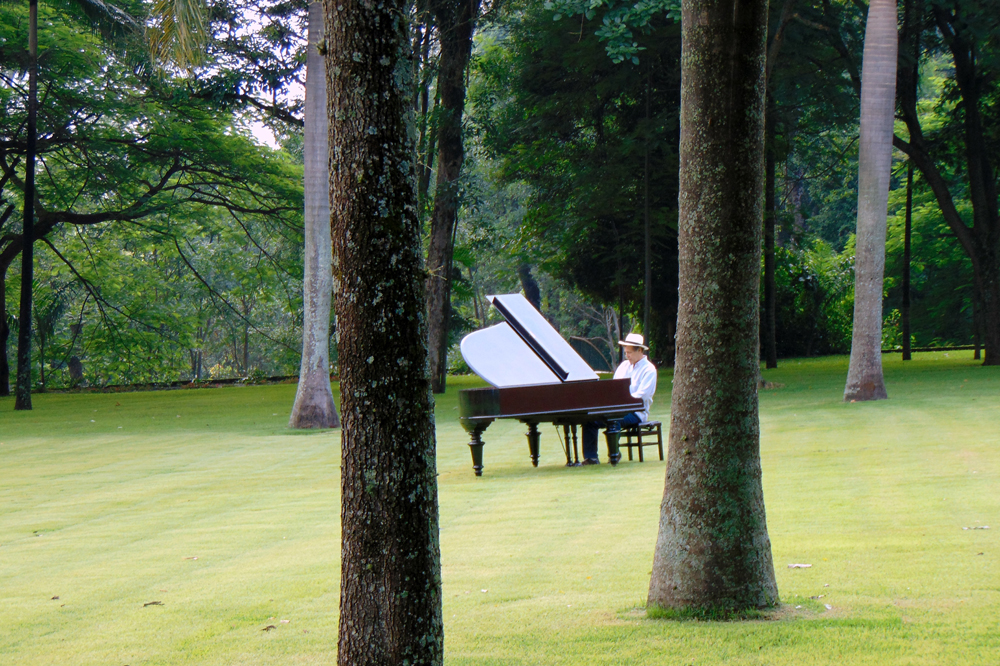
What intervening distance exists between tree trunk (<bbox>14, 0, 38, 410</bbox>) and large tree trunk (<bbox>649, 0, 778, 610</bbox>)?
23012 mm

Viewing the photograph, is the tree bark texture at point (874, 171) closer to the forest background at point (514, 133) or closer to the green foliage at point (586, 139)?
the forest background at point (514, 133)

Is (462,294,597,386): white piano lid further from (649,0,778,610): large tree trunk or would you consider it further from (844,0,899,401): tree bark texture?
(844,0,899,401): tree bark texture

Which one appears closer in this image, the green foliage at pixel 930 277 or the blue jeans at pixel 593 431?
the blue jeans at pixel 593 431

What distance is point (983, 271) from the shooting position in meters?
28.0

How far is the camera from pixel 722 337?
196 inches

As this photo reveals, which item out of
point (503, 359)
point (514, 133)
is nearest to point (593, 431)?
point (503, 359)

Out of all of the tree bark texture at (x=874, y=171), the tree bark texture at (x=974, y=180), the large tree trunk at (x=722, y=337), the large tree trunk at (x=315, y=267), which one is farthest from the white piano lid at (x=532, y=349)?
the tree bark texture at (x=974, y=180)

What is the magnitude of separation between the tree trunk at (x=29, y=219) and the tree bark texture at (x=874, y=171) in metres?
19.4

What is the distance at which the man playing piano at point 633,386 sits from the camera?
39.2 ft

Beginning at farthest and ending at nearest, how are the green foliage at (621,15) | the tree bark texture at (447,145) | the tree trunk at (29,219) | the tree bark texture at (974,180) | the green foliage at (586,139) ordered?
the tree bark texture at (974,180)
the tree bark texture at (447,145)
the green foliage at (586,139)
the tree trunk at (29,219)
the green foliage at (621,15)

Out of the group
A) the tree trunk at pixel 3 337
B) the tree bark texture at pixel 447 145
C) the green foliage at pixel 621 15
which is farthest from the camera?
the tree trunk at pixel 3 337

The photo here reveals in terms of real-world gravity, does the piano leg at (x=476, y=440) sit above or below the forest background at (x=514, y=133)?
below

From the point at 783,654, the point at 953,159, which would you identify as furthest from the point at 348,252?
the point at 953,159

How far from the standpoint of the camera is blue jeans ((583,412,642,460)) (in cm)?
1198
